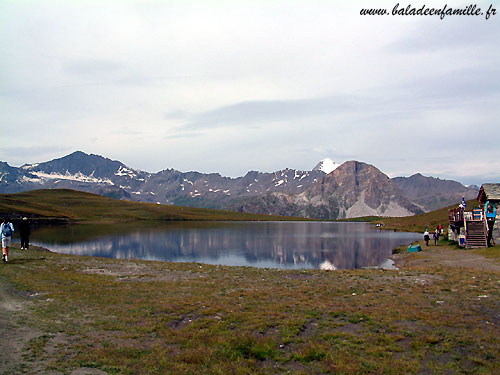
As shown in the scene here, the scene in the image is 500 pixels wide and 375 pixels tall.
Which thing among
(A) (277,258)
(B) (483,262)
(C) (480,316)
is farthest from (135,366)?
(A) (277,258)

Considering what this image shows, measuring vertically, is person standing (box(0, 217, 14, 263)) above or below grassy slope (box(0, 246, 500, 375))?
above

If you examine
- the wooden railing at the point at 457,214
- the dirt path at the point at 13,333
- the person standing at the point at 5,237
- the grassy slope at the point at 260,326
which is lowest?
the grassy slope at the point at 260,326

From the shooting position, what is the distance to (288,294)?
2675 centimetres

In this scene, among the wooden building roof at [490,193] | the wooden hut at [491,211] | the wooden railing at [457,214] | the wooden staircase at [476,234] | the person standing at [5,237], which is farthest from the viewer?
the wooden railing at [457,214]

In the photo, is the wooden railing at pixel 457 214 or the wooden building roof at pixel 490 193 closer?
the wooden building roof at pixel 490 193

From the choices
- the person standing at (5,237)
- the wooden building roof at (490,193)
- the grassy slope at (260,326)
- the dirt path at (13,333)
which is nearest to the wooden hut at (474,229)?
the wooden building roof at (490,193)

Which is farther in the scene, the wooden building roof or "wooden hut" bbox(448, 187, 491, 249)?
"wooden hut" bbox(448, 187, 491, 249)

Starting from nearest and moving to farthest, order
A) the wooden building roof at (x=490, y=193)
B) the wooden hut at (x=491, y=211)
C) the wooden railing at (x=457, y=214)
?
the wooden hut at (x=491, y=211), the wooden building roof at (x=490, y=193), the wooden railing at (x=457, y=214)

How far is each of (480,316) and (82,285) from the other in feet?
88.0

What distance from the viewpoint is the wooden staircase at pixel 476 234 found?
203 feet

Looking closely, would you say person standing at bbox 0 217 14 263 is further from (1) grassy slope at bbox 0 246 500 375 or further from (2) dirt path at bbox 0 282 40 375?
(2) dirt path at bbox 0 282 40 375

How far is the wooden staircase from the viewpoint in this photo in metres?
61.8

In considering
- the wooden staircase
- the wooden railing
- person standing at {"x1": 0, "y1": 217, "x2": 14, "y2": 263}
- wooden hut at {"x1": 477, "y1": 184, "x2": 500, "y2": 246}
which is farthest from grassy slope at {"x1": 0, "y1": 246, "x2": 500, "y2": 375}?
the wooden railing

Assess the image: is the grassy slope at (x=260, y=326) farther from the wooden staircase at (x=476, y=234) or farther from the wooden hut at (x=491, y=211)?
the wooden staircase at (x=476, y=234)
